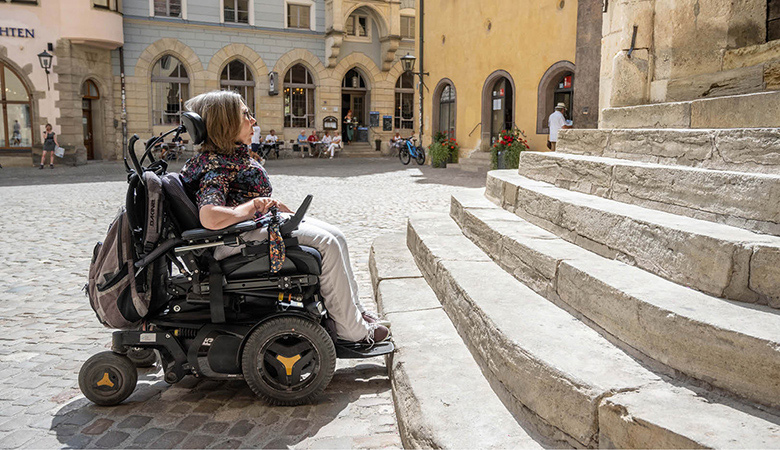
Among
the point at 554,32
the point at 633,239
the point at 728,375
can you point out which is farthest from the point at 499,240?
the point at 554,32

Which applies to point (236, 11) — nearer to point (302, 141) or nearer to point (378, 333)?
point (302, 141)

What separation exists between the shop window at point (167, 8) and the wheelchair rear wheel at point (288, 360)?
25743 millimetres

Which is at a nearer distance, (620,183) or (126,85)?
(620,183)

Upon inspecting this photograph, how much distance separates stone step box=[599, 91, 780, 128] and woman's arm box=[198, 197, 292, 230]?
2.73 metres

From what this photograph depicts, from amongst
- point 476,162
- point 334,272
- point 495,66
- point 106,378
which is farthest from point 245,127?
point 476,162

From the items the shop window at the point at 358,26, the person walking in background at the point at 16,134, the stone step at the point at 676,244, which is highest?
the shop window at the point at 358,26

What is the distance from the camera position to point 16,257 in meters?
6.46

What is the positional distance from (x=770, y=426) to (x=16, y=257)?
682cm

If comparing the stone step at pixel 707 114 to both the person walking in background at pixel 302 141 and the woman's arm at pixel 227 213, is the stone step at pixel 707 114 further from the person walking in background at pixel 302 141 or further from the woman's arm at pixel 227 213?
the person walking in background at pixel 302 141

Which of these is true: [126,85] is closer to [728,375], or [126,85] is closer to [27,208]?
[27,208]

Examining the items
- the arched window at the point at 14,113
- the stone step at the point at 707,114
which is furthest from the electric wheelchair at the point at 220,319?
the arched window at the point at 14,113

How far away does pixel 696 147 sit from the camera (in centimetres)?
348

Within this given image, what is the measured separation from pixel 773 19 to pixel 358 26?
85.7 feet

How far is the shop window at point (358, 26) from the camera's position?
2880cm
